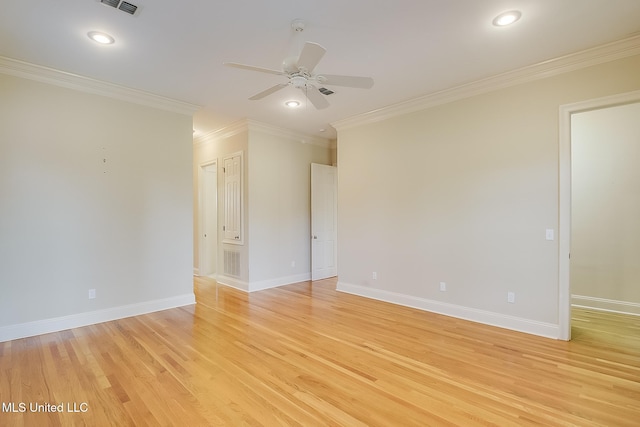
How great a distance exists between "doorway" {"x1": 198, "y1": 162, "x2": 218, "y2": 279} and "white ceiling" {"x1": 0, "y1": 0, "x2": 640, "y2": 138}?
9.29 ft

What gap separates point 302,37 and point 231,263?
4201 millimetres

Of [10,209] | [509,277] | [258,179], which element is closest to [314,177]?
[258,179]

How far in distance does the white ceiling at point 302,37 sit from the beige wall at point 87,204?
0.53 m

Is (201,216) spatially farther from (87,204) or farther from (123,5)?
(123,5)

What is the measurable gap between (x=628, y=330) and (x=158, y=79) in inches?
245

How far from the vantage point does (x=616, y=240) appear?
13.9 ft

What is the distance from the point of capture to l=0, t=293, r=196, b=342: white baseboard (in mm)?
3332

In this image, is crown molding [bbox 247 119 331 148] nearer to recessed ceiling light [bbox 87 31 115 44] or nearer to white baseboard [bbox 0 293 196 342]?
recessed ceiling light [bbox 87 31 115 44]

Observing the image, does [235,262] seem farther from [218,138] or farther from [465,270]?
[465,270]

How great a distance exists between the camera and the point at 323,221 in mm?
6508

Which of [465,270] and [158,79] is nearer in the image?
[158,79]

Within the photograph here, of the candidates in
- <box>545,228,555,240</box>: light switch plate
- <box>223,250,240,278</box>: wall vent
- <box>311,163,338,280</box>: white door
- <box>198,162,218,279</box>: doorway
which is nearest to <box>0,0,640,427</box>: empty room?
<box>545,228,555,240</box>: light switch plate

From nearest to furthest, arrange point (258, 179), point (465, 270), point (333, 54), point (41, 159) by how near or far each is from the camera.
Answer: point (333, 54), point (41, 159), point (465, 270), point (258, 179)

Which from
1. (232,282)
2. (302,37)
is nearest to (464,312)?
(302,37)
